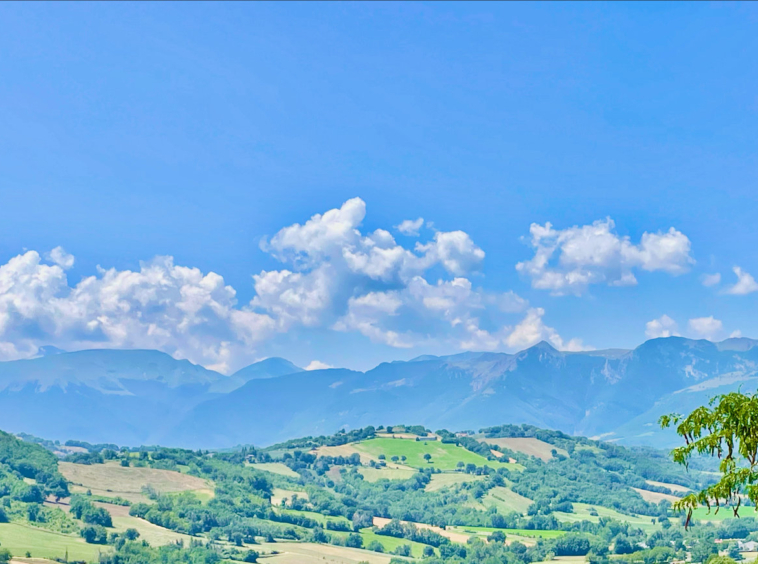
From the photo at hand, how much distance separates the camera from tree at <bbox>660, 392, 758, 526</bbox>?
16.3 m

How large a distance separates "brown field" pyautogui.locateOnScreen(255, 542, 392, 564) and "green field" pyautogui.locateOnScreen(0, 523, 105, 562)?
35.3 metres

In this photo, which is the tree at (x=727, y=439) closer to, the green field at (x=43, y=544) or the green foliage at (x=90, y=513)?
the green field at (x=43, y=544)

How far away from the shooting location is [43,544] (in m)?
146

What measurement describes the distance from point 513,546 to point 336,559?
47.7m

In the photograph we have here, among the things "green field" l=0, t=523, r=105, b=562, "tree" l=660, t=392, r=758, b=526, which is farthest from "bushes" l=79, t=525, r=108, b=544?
"tree" l=660, t=392, r=758, b=526

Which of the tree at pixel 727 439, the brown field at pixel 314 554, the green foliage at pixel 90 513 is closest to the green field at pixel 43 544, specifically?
the green foliage at pixel 90 513

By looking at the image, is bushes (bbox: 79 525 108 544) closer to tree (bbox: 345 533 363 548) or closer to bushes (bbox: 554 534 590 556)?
tree (bbox: 345 533 363 548)

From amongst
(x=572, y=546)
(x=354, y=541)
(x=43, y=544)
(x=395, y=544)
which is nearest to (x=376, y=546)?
(x=354, y=541)

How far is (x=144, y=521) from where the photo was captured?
598 ft

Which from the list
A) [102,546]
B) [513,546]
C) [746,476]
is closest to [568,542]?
[513,546]

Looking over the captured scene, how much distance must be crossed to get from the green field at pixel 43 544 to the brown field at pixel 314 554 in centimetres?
3534

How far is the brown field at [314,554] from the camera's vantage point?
160 m

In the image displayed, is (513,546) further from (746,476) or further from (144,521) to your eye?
(746,476)

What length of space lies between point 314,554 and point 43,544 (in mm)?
56539
